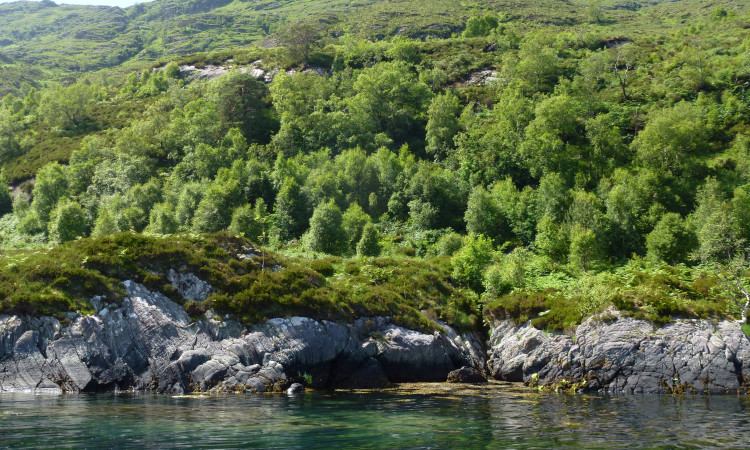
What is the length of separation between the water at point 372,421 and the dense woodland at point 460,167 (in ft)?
34.1

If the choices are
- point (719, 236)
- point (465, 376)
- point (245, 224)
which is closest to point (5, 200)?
point (245, 224)

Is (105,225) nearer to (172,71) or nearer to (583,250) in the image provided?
(583,250)

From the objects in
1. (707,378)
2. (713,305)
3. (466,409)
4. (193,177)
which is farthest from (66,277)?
(193,177)

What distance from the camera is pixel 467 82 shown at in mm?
102938

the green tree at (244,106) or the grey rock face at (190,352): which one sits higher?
the green tree at (244,106)

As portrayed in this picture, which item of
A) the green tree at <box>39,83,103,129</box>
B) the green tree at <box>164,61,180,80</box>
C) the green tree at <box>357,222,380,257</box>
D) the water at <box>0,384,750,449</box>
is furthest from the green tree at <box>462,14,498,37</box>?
the water at <box>0,384,750,449</box>

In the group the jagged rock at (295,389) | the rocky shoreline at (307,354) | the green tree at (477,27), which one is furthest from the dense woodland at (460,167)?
the green tree at (477,27)

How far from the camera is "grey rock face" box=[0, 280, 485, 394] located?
75.2ft

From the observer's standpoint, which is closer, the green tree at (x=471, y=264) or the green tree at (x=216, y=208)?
the green tree at (x=471, y=264)

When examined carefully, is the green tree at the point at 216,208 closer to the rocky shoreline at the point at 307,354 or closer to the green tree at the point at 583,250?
the rocky shoreline at the point at 307,354

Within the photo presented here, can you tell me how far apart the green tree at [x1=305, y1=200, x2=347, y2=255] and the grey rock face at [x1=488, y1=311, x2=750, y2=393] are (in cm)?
2930

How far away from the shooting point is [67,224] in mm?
60156

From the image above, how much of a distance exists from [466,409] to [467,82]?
9324cm

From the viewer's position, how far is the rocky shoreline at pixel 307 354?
2325cm
